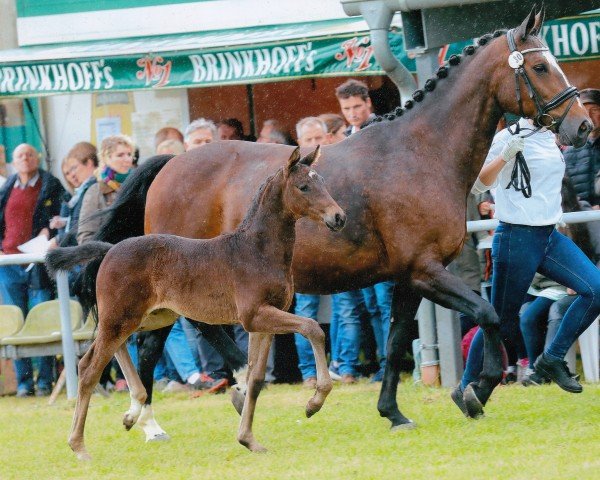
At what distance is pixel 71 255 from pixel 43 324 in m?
3.40

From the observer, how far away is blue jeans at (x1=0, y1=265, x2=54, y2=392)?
11312 millimetres

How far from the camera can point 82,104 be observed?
14.5 meters

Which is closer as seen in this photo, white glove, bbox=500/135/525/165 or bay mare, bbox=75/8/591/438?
bay mare, bbox=75/8/591/438

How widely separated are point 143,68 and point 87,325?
8.50 ft

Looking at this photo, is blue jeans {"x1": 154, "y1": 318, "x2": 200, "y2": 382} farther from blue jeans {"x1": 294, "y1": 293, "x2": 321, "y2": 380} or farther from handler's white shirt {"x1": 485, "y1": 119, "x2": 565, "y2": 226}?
handler's white shirt {"x1": 485, "y1": 119, "x2": 565, "y2": 226}

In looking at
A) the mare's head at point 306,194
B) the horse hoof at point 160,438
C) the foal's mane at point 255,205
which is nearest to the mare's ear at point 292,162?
the mare's head at point 306,194

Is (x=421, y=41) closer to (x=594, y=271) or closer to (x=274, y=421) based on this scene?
(x=594, y=271)

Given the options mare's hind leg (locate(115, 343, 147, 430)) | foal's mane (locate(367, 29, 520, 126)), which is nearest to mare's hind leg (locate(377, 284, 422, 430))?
foal's mane (locate(367, 29, 520, 126))

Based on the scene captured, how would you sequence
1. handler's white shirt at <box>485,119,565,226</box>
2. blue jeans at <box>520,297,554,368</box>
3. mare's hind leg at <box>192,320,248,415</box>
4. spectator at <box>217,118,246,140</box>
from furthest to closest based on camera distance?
1. spectator at <box>217,118,246,140</box>
2. blue jeans at <box>520,297,554,368</box>
3. mare's hind leg at <box>192,320,248,415</box>
4. handler's white shirt at <box>485,119,565,226</box>

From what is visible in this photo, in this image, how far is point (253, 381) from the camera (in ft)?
24.3

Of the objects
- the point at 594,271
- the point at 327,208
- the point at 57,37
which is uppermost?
the point at 57,37

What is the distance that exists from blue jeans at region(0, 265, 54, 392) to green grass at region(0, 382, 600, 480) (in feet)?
4.22

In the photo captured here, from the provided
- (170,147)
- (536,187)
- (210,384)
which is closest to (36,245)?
(170,147)

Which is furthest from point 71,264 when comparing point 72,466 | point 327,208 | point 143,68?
point 143,68
